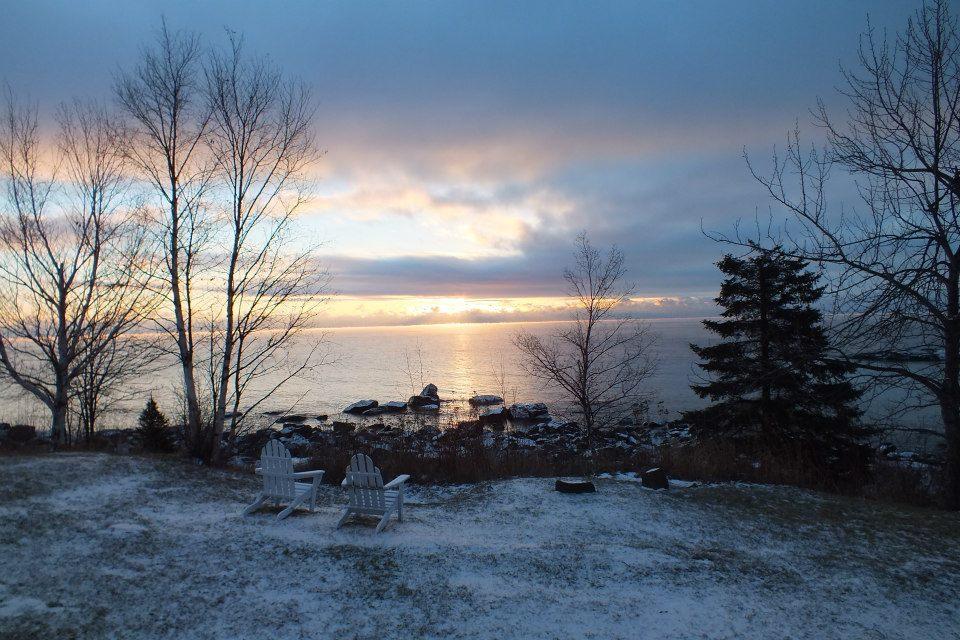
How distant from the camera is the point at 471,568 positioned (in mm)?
5074

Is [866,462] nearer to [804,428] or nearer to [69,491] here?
[804,428]

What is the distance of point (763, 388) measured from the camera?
1727 centimetres

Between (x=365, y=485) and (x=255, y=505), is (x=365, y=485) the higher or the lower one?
the higher one

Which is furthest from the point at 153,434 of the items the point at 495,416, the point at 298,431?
the point at 495,416

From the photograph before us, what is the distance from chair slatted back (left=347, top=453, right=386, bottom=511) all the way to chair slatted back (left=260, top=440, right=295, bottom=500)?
92cm

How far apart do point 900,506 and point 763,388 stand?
32.5 ft

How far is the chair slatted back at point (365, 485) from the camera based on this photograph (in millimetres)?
6258

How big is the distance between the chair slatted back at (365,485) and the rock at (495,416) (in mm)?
22738

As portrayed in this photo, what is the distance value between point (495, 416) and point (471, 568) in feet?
82.5

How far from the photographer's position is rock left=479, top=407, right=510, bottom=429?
95.9 feet

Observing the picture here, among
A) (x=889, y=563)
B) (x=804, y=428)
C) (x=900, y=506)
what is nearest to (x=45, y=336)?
(x=889, y=563)

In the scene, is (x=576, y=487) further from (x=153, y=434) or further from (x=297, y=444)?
(x=297, y=444)

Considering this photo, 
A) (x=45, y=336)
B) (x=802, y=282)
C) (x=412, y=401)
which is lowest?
(x=412, y=401)

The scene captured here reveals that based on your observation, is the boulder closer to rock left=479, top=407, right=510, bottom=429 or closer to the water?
the water
